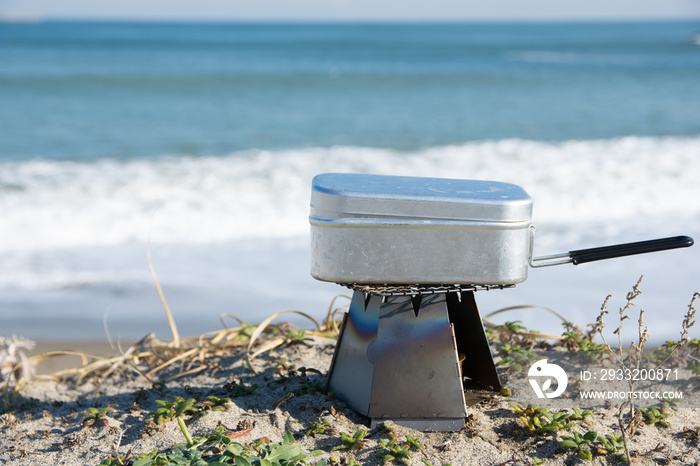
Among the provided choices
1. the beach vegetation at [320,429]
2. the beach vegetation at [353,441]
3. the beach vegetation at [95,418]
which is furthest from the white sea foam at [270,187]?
the beach vegetation at [353,441]

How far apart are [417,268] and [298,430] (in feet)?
2.27

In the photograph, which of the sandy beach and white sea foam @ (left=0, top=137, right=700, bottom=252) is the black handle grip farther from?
white sea foam @ (left=0, top=137, right=700, bottom=252)

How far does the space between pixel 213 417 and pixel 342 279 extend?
71 centimetres

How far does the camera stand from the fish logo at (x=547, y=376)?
2.20 metres

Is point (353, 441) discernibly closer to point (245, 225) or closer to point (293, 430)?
point (293, 430)

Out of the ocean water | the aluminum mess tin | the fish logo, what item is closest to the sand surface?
the fish logo

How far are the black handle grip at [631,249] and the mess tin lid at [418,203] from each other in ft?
0.76

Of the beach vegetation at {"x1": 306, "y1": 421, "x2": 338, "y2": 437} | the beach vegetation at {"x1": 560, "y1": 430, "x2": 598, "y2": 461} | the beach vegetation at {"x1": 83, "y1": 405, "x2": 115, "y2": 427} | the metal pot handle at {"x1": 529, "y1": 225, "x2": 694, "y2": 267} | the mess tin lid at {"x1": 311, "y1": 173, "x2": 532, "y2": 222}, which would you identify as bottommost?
the beach vegetation at {"x1": 83, "y1": 405, "x2": 115, "y2": 427}

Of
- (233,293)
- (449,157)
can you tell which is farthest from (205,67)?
(233,293)

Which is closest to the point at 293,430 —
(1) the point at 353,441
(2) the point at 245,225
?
(1) the point at 353,441

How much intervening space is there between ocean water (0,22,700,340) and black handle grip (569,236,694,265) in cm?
185

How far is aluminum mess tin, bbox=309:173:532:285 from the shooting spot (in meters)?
1.71

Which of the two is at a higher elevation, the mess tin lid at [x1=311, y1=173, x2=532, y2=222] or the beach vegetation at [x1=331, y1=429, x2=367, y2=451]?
the mess tin lid at [x1=311, y1=173, x2=532, y2=222]

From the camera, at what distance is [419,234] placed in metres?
1.73
